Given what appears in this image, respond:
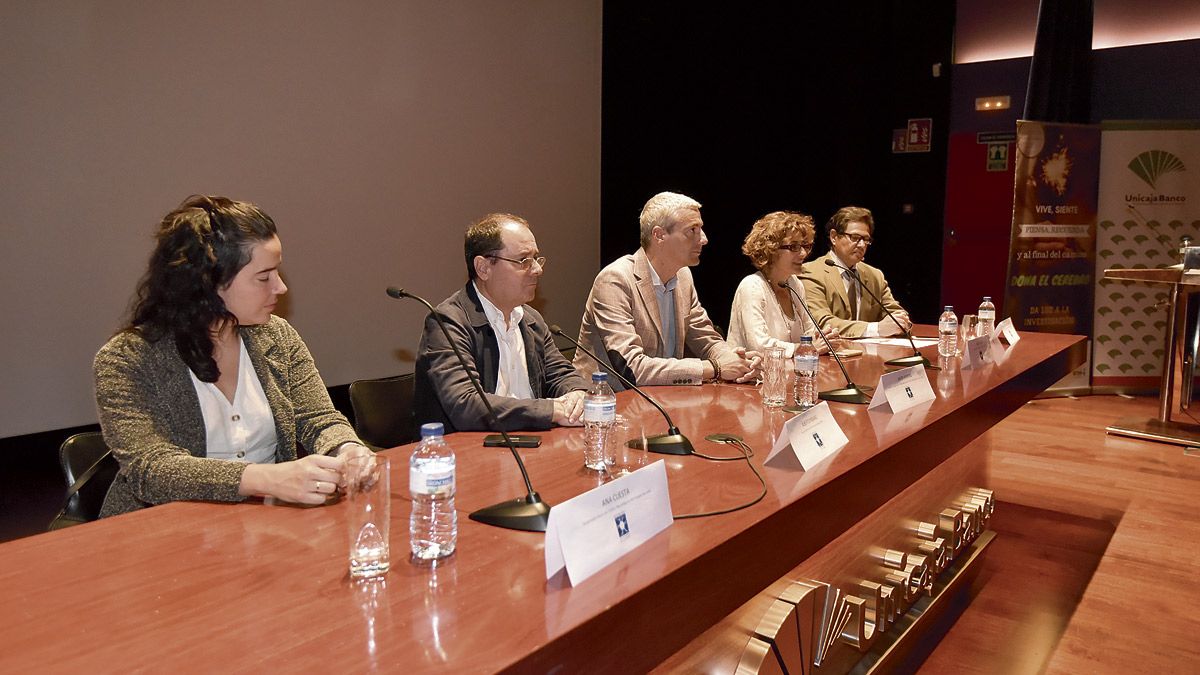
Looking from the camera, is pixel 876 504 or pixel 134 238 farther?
pixel 134 238

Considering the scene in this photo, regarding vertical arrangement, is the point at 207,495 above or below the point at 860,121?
below

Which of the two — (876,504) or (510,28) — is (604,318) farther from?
(510,28)

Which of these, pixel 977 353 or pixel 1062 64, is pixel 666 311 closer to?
pixel 977 353

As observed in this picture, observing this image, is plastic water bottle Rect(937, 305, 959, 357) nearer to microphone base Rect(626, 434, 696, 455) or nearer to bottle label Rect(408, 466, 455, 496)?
microphone base Rect(626, 434, 696, 455)

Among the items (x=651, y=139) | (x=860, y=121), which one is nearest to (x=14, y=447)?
(x=651, y=139)

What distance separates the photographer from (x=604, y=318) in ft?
9.58

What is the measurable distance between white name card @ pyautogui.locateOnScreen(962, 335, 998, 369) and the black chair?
252 cm

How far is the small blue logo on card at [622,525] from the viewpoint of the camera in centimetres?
120

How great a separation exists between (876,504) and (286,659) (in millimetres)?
1299

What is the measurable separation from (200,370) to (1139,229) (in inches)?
241

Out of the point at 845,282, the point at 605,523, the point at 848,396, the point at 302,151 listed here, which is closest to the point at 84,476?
the point at 605,523

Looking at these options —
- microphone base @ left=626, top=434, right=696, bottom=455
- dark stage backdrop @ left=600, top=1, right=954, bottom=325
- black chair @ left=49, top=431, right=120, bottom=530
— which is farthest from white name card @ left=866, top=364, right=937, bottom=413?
dark stage backdrop @ left=600, top=1, right=954, bottom=325

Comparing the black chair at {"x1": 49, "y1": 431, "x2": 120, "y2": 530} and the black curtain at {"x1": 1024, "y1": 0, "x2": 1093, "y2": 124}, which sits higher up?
the black curtain at {"x1": 1024, "y1": 0, "x2": 1093, "y2": 124}

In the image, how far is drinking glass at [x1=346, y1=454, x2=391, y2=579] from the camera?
113cm
